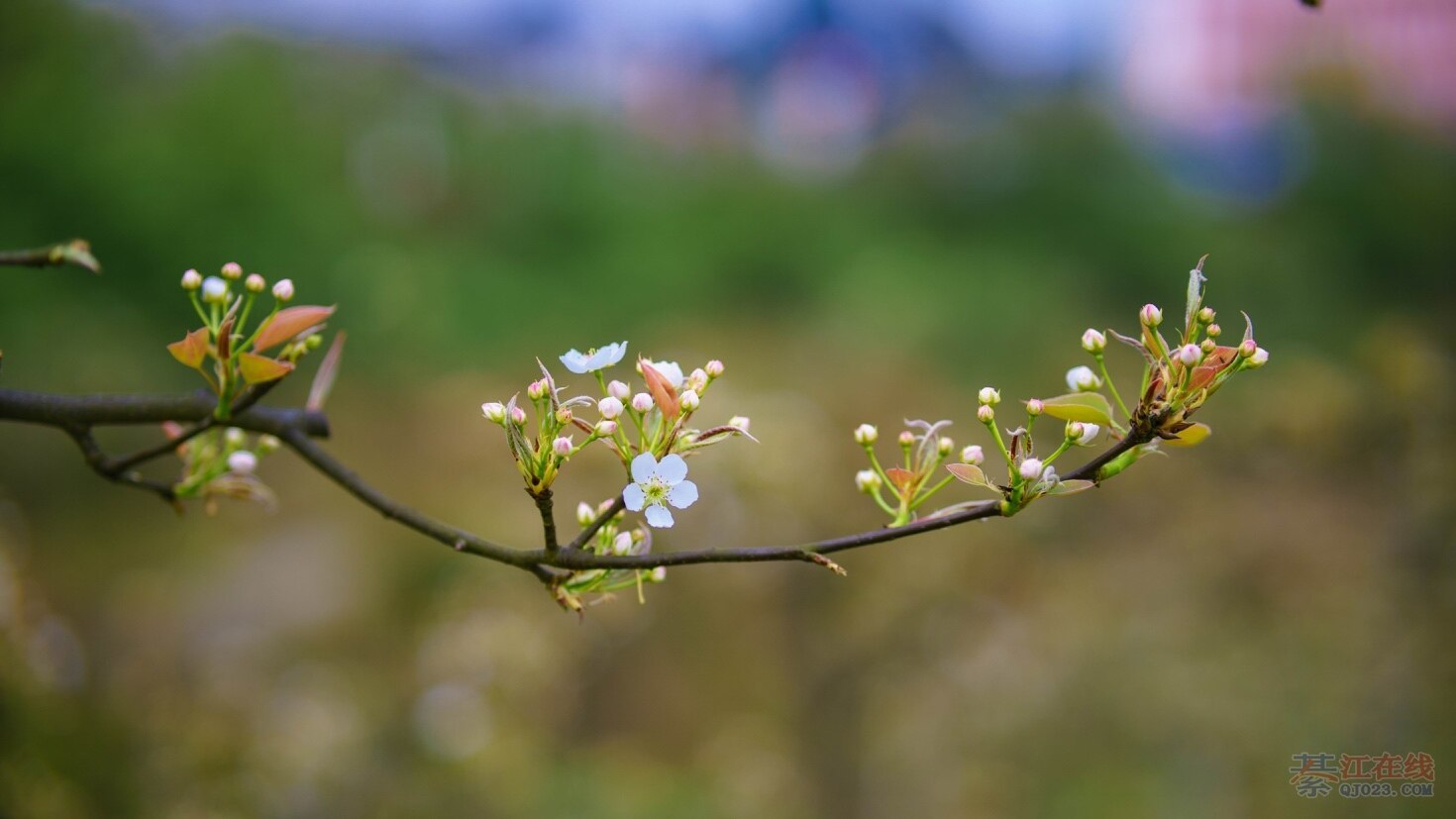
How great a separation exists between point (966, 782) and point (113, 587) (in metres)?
1.15

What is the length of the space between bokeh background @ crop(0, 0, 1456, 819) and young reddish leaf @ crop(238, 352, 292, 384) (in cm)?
67

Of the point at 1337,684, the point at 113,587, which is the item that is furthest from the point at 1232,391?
the point at 113,587

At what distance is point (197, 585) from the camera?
136cm

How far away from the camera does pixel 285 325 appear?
315 mm

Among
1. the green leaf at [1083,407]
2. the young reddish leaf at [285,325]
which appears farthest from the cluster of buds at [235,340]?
the green leaf at [1083,407]

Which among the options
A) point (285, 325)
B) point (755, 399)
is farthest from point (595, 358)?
point (755, 399)

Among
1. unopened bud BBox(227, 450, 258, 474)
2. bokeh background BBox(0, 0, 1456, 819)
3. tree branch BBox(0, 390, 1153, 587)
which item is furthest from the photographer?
bokeh background BBox(0, 0, 1456, 819)

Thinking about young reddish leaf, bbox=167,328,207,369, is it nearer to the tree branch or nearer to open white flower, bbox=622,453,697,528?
the tree branch

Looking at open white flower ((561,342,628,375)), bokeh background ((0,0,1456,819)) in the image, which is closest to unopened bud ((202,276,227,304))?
open white flower ((561,342,628,375))

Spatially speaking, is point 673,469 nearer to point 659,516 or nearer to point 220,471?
point 659,516

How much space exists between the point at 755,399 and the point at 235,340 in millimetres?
1059

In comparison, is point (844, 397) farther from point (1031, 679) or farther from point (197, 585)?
point (197, 585)

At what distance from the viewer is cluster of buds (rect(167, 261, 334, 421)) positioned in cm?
29

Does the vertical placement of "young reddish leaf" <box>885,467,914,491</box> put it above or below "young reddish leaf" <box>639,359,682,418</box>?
below
